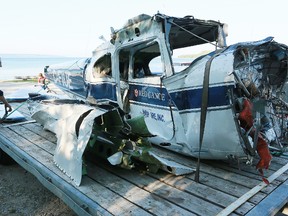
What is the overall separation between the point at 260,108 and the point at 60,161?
8.09 ft

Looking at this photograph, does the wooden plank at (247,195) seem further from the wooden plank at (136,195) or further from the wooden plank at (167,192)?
the wooden plank at (136,195)

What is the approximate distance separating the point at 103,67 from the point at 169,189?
3.08 meters

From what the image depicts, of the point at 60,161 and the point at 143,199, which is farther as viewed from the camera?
the point at 60,161

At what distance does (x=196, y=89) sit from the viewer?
10.2 ft

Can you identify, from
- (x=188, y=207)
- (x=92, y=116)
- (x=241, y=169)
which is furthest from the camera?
(x=241, y=169)

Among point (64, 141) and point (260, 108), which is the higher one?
point (260, 108)

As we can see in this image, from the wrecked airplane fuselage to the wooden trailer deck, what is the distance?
292 millimetres

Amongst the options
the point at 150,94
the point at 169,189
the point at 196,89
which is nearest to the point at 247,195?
the point at 169,189

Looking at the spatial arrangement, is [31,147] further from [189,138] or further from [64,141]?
[189,138]

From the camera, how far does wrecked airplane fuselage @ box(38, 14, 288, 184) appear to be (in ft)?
9.48

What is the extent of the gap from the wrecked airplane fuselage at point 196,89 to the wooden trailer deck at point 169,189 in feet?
0.96

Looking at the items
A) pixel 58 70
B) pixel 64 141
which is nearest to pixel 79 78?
pixel 58 70

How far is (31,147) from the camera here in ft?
13.9

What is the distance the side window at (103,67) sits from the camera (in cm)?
515
